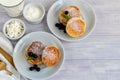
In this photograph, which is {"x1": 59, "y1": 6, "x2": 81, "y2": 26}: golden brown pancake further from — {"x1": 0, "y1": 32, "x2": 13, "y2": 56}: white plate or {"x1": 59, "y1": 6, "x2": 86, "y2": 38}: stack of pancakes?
{"x1": 0, "y1": 32, "x2": 13, "y2": 56}: white plate

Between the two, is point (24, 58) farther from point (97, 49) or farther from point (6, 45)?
point (97, 49)

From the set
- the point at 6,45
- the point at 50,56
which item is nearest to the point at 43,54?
the point at 50,56

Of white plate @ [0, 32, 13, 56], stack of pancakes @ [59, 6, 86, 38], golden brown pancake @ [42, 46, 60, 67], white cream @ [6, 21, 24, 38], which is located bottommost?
golden brown pancake @ [42, 46, 60, 67]

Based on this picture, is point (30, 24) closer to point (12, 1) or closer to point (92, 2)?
point (12, 1)

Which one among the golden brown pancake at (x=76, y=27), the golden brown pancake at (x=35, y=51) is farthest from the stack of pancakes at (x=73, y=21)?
the golden brown pancake at (x=35, y=51)

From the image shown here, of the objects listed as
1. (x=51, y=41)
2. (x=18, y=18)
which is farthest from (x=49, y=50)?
(x=18, y=18)

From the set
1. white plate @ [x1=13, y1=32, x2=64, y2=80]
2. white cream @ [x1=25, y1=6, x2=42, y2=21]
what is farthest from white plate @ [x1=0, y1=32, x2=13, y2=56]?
white cream @ [x1=25, y1=6, x2=42, y2=21]
